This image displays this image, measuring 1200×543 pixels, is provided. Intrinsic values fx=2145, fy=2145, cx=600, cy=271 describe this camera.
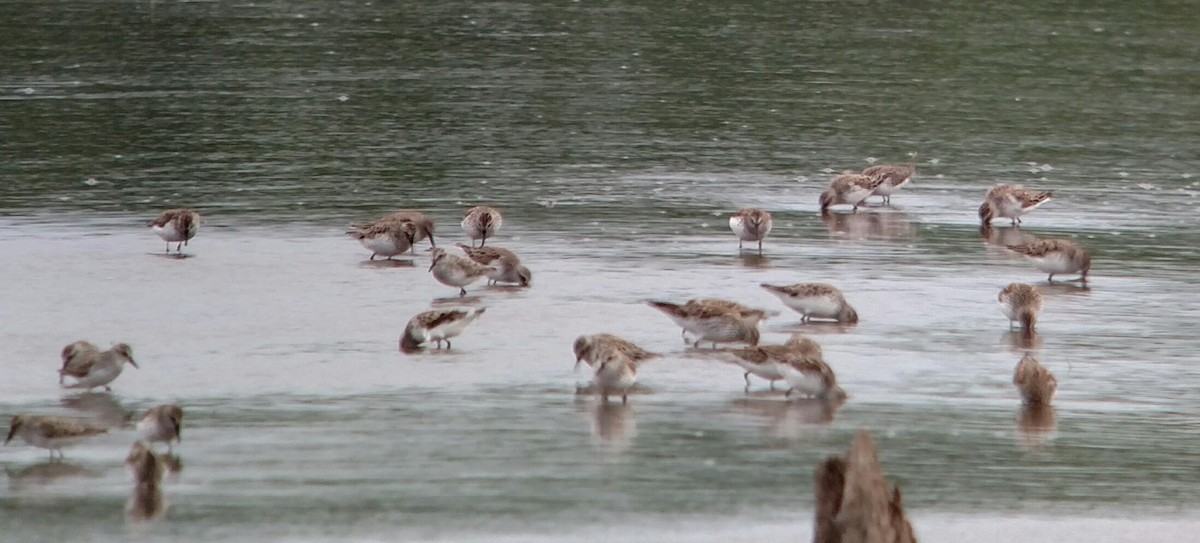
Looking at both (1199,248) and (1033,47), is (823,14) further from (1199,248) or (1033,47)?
(1199,248)

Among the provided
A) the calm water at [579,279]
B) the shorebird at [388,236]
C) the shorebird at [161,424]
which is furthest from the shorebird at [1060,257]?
the shorebird at [161,424]

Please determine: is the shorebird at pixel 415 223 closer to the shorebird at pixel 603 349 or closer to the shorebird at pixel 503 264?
the shorebird at pixel 503 264

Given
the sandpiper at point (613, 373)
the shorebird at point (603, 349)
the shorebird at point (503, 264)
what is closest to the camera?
the sandpiper at point (613, 373)

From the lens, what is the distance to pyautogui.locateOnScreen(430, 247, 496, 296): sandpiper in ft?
56.2

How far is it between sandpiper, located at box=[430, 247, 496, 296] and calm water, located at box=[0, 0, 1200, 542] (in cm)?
25

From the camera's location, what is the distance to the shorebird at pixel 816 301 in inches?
627

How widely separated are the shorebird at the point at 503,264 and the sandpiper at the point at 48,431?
20.1ft

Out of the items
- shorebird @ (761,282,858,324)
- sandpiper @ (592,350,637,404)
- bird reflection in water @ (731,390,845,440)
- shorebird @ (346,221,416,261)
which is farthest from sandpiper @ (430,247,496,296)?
bird reflection in water @ (731,390,845,440)

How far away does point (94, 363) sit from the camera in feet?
43.9

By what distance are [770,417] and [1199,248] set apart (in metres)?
8.32

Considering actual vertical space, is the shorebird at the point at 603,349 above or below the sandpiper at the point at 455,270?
below

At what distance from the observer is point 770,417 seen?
13.1 m

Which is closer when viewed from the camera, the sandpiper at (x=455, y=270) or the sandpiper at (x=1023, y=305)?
the sandpiper at (x=1023, y=305)

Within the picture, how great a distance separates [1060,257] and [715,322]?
437cm
